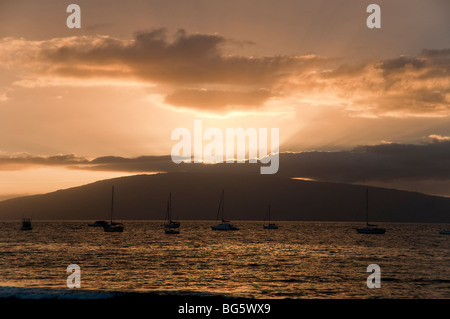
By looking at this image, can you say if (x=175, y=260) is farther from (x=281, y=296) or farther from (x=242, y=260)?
(x=281, y=296)

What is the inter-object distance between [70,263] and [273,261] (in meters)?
30.2

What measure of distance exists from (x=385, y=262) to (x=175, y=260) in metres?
33.7

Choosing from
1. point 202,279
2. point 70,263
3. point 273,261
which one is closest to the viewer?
point 202,279
